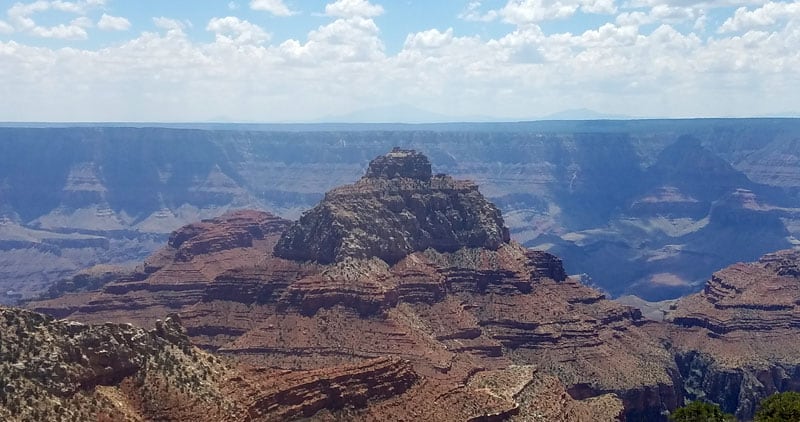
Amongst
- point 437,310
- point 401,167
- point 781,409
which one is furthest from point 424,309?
point 781,409

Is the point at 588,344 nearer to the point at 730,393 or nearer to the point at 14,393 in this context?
the point at 730,393

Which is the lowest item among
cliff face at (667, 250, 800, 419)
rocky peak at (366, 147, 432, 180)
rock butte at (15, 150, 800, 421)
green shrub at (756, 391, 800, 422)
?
cliff face at (667, 250, 800, 419)

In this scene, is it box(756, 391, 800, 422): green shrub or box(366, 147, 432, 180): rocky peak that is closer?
box(756, 391, 800, 422): green shrub

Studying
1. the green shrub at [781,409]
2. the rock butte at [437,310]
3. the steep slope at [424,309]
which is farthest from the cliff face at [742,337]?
the green shrub at [781,409]

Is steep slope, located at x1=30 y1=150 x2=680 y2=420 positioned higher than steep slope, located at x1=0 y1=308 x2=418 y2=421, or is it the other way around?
steep slope, located at x1=0 y1=308 x2=418 y2=421

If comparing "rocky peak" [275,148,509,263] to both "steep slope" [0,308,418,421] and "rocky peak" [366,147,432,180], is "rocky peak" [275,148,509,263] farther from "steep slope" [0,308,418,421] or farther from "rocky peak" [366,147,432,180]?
"steep slope" [0,308,418,421]

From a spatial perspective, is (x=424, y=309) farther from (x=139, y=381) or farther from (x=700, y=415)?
(x=139, y=381)

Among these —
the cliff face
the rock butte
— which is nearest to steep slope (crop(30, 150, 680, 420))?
the rock butte

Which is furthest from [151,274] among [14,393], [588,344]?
[14,393]
